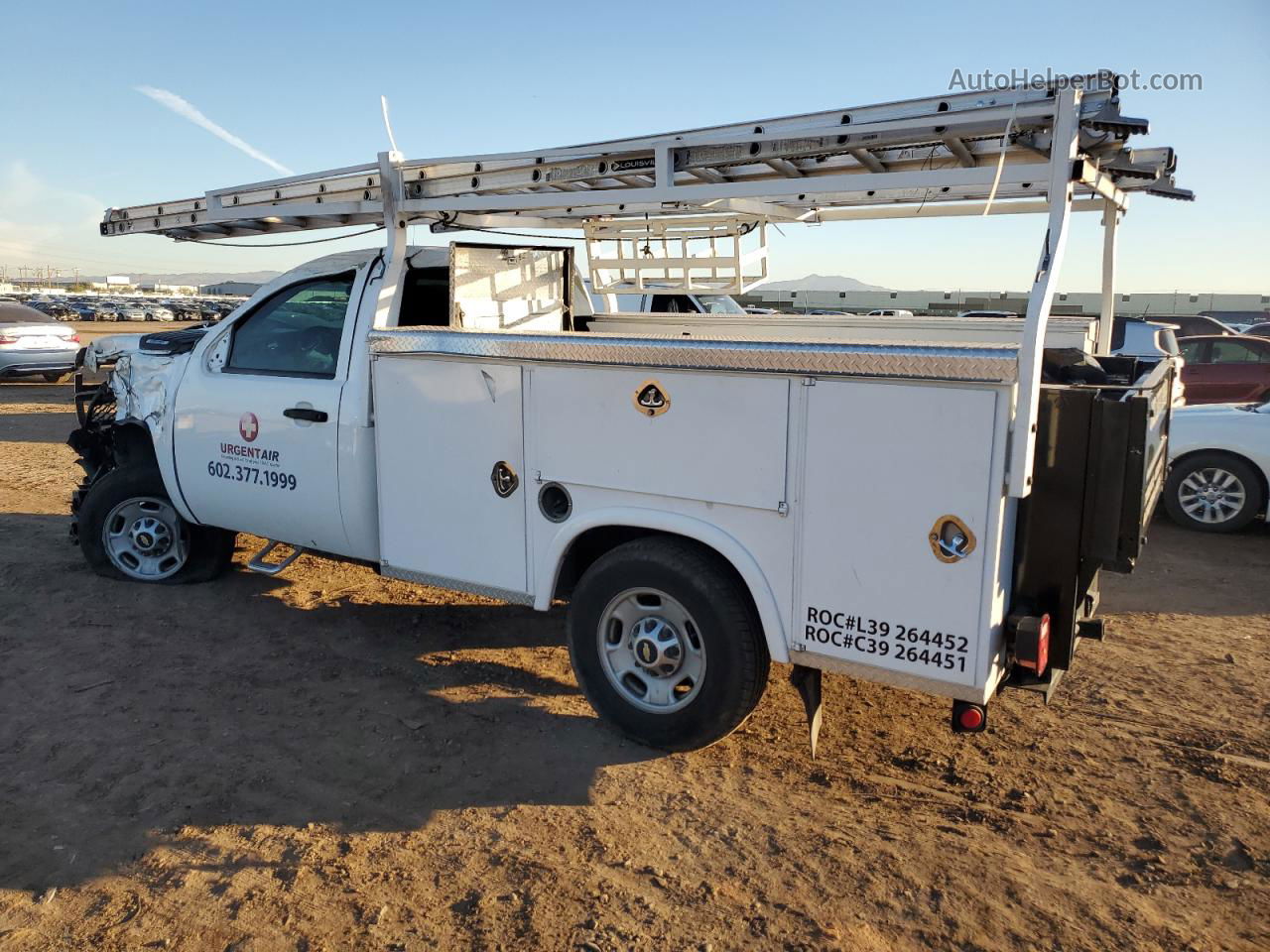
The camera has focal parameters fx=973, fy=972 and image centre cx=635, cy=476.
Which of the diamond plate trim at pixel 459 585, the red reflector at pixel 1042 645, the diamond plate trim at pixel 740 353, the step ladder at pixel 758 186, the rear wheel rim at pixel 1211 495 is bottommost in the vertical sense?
the rear wheel rim at pixel 1211 495

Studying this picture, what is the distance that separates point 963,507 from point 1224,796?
69.7 inches

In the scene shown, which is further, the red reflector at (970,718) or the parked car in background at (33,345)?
the parked car in background at (33,345)

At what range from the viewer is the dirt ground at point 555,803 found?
3.03 meters

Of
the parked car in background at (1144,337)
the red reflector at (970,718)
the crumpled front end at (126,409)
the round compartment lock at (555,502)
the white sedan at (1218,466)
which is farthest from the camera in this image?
the parked car in background at (1144,337)

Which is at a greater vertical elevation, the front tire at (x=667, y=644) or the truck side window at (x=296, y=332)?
the truck side window at (x=296, y=332)

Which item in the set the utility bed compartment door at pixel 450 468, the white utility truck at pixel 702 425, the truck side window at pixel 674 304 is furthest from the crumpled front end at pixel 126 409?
the truck side window at pixel 674 304

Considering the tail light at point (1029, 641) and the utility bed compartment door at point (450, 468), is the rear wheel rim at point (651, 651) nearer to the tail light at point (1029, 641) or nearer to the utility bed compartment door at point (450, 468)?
the utility bed compartment door at point (450, 468)

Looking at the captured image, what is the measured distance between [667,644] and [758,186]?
1831 millimetres

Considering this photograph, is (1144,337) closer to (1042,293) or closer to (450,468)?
(1042,293)

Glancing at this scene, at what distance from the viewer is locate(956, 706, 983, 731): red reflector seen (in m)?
3.46

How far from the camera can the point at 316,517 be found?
5098 millimetres

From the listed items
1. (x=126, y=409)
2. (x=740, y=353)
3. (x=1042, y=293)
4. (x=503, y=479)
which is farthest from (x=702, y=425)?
(x=126, y=409)

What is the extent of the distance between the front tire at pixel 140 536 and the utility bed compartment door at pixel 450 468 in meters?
2.08

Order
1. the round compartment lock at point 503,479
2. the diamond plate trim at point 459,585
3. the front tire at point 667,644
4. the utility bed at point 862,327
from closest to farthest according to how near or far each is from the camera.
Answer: the front tire at point 667,644
the round compartment lock at point 503,479
the diamond plate trim at point 459,585
the utility bed at point 862,327
